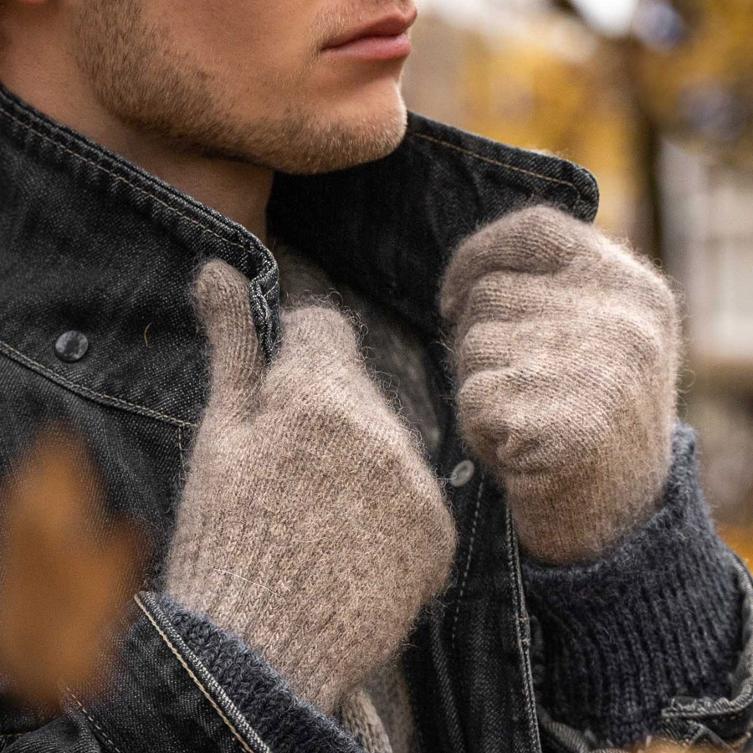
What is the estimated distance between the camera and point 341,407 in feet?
4.75

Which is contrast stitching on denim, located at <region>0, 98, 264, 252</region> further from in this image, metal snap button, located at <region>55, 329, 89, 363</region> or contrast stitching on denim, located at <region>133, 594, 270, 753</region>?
contrast stitching on denim, located at <region>133, 594, 270, 753</region>

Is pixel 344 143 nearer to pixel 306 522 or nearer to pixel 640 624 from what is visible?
pixel 306 522

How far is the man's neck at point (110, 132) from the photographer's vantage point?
1.85m

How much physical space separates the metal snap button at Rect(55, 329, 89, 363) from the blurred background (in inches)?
154

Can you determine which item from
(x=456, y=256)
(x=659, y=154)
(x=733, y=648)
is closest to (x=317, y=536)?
(x=456, y=256)

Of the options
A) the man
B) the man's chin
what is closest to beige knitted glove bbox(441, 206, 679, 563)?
the man

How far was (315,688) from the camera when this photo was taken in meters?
1.37

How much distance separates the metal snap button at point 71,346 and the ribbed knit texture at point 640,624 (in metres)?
0.73

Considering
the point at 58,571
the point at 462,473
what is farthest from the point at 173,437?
the point at 462,473

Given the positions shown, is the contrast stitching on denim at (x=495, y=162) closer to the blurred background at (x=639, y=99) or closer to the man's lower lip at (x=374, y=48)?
the man's lower lip at (x=374, y=48)

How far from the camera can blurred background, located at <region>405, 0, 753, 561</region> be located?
23.3 ft

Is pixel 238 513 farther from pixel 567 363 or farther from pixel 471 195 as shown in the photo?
pixel 471 195

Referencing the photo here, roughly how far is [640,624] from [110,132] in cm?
115

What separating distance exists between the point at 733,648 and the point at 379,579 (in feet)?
2.20
